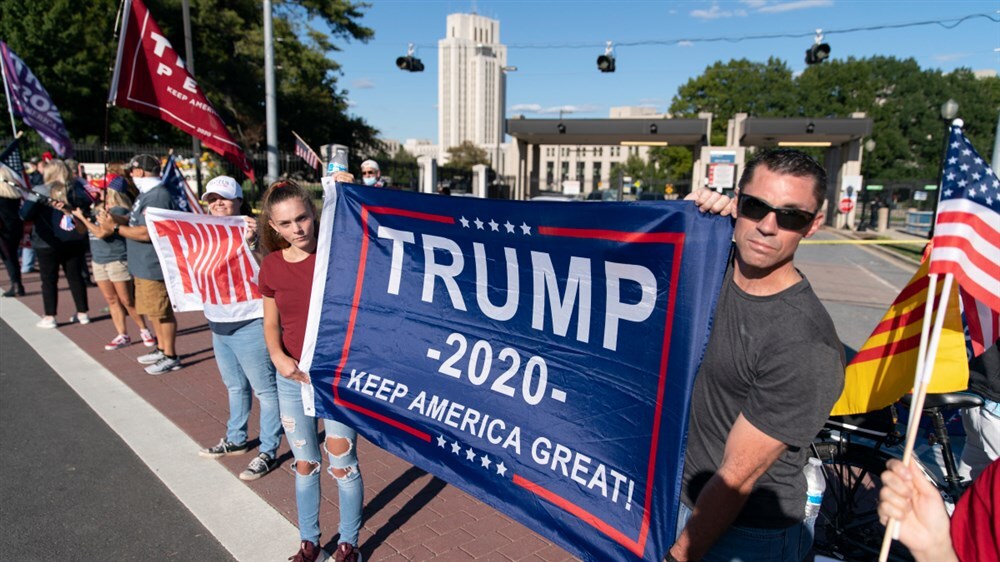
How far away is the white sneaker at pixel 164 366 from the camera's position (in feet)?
20.7

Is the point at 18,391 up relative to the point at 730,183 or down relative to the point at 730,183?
down

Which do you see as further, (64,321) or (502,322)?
(64,321)

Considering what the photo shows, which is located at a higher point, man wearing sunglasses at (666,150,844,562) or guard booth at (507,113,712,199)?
guard booth at (507,113,712,199)

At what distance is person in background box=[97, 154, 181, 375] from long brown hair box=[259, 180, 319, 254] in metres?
2.92

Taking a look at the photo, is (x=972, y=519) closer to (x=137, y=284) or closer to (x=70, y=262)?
(x=137, y=284)

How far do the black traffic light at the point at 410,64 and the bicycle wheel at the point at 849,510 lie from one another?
58.6 feet

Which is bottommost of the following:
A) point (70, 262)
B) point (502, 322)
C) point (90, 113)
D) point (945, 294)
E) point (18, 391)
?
point (18, 391)

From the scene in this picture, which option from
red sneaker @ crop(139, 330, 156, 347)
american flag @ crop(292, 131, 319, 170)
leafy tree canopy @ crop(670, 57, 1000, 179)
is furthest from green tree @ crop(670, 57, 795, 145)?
red sneaker @ crop(139, 330, 156, 347)

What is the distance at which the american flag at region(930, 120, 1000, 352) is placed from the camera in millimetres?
1771

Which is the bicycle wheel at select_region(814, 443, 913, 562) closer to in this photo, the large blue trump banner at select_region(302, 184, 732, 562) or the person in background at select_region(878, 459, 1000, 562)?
the large blue trump banner at select_region(302, 184, 732, 562)

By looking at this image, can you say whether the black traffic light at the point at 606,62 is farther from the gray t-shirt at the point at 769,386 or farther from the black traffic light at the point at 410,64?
the gray t-shirt at the point at 769,386

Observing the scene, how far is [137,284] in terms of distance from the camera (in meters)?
6.13

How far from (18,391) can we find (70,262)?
9.40ft

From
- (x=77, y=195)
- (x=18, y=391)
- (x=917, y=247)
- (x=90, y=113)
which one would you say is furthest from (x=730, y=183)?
(x=90, y=113)
